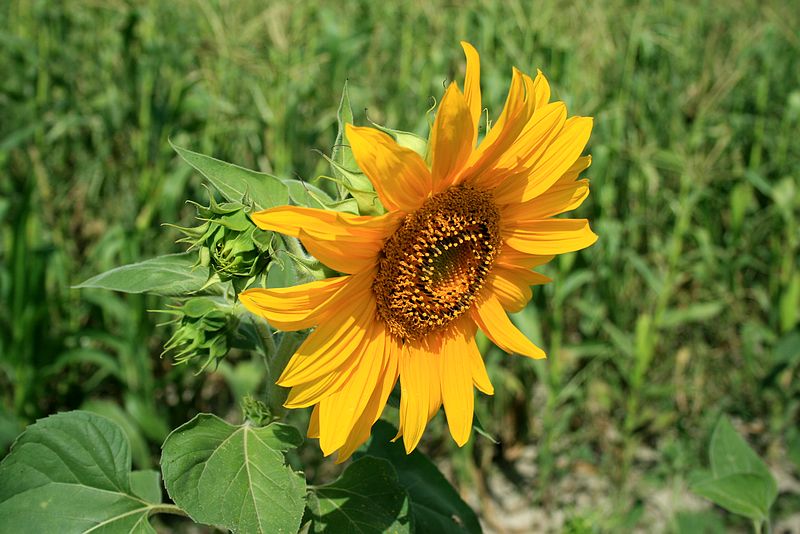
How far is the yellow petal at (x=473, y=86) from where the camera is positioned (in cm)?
92

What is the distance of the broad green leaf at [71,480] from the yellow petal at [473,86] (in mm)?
663

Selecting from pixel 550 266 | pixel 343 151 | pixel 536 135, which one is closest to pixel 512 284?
pixel 536 135

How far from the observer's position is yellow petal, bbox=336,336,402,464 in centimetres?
100

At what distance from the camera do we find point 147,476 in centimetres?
118

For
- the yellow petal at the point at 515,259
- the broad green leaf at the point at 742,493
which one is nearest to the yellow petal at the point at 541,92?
the yellow petal at the point at 515,259

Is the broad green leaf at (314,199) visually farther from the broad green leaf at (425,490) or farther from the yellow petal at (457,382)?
the broad green leaf at (425,490)

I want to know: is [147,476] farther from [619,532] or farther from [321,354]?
[619,532]

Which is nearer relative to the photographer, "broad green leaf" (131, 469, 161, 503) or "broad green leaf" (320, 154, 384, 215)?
"broad green leaf" (320, 154, 384, 215)

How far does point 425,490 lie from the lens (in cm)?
124

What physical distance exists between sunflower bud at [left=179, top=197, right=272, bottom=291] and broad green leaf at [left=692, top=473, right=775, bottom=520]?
86cm

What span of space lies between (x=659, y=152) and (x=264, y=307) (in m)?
2.55

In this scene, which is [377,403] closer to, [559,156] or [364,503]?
[364,503]

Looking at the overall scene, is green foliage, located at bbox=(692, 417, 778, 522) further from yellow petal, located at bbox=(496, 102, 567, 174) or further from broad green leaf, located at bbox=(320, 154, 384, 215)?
broad green leaf, located at bbox=(320, 154, 384, 215)

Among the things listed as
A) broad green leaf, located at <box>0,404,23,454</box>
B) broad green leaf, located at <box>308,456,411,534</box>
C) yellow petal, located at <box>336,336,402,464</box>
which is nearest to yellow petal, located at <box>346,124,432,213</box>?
yellow petal, located at <box>336,336,402,464</box>
